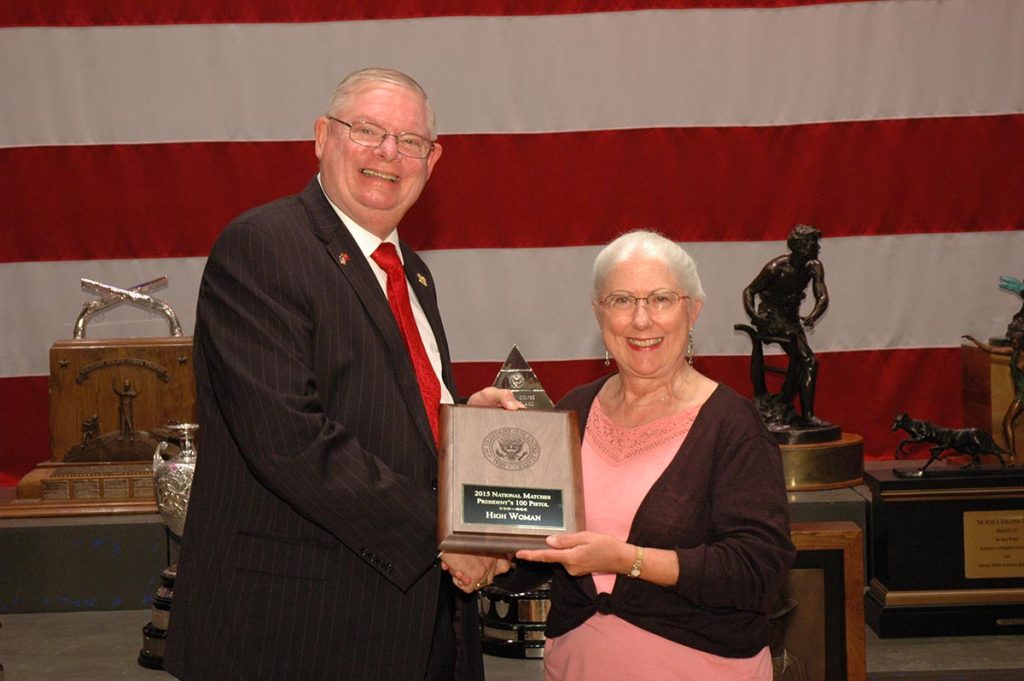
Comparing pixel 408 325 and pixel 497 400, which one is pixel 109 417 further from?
pixel 497 400

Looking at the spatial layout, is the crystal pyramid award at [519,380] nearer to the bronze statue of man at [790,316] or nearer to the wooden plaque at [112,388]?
the bronze statue of man at [790,316]

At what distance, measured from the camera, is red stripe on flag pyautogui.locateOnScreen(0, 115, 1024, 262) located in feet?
14.6

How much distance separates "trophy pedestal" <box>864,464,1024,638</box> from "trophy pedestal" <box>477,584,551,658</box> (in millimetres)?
940

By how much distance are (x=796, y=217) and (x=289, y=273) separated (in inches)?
112

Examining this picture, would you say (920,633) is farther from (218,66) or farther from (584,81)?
(218,66)

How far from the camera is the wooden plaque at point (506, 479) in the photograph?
6.18ft

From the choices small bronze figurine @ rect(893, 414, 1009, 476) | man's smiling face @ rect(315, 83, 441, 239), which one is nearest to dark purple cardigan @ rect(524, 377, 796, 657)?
man's smiling face @ rect(315, 83, 441, 239)

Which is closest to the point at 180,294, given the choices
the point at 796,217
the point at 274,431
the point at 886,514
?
the point at 796,217

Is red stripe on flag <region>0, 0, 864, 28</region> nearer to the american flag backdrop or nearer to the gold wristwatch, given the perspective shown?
the american flag backdrop

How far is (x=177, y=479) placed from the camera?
335 centimetres

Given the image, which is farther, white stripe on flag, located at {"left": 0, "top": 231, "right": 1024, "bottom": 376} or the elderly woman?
white stripe on flag, located at {"left": 0, "top": 231, "right": 1024, "bottom": 376}

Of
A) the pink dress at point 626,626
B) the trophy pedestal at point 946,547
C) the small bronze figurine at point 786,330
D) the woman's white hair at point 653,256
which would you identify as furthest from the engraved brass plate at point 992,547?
the woman's white hair at point 653,256

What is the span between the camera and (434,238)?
449 centimetres

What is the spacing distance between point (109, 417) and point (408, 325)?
2234 mm
